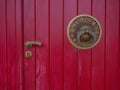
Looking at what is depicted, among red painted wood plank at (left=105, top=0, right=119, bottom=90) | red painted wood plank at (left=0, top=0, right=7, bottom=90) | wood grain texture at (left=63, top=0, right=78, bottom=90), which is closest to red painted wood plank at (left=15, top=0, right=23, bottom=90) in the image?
red painted wood plank at (left=0, top=0, right=7, bottom=90)

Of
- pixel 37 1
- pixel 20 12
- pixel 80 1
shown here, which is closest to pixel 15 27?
pixel 20 12

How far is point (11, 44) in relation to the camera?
1.92 m

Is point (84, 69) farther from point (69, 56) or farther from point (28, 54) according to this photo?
point (28, 54)

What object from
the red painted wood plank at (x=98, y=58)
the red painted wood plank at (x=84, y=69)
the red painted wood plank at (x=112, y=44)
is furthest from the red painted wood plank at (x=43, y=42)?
the red painted wood plank at (x=112, y=44)

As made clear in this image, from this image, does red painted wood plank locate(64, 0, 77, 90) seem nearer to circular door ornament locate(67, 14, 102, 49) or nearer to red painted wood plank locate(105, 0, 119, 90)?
circular door ornament locate(67, 14, 102, 49)

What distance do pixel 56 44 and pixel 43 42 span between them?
4.0 inches

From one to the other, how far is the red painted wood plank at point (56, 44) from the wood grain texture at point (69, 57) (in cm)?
3

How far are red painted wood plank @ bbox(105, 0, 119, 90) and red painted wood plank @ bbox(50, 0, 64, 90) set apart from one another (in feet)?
1.16

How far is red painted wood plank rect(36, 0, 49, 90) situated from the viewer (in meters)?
1.90

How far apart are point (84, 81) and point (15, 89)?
54cm

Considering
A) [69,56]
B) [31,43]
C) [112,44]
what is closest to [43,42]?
[31,43]

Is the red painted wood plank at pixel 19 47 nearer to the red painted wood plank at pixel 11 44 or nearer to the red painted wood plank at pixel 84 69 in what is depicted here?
the red painted wood plank at pixel 11 44

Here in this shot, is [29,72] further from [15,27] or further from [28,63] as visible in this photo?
[15,27]

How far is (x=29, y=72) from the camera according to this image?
1.92 meters
